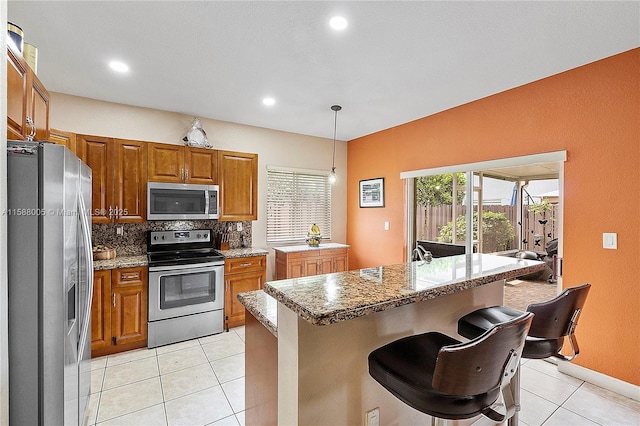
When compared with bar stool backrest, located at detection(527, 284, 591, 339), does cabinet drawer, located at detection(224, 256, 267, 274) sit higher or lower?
lower

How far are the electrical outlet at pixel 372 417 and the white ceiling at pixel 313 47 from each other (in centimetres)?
225

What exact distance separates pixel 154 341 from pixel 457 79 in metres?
Result: 4.01

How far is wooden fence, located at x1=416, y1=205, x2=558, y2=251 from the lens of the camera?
295 centimetres

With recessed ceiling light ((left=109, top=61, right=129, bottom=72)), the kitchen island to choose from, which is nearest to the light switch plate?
the kitchen island

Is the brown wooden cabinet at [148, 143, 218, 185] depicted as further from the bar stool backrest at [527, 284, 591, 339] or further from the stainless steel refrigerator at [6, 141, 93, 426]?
the bar stool backrest at [527, 284, 591, 339]

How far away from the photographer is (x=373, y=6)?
185 cm

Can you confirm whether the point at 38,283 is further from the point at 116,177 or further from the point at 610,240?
the point at 610,240

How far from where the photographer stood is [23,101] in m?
1.73

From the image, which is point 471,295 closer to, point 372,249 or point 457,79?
point 457,79

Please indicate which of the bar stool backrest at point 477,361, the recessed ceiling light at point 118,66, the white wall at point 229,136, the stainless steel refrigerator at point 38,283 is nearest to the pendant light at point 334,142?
the white wall at point 229,136

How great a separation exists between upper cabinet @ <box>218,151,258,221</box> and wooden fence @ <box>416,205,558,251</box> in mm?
2384

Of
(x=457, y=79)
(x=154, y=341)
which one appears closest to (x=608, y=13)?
(x=457, y=79)

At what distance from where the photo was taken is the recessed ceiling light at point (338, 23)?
1976 millimetres

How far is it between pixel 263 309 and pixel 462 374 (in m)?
0.95
